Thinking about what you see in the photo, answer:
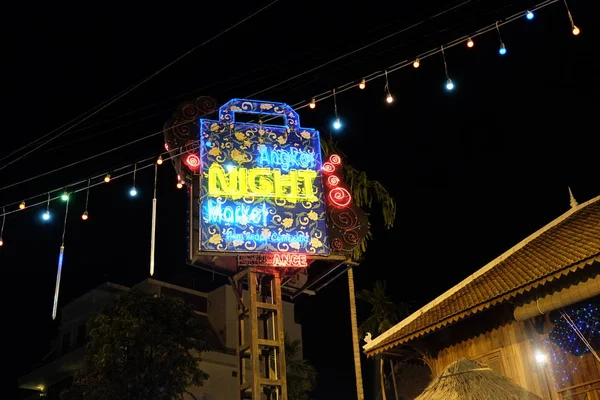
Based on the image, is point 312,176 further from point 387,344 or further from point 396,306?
point 396,306

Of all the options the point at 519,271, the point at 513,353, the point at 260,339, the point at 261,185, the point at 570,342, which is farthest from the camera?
the point at 261,185

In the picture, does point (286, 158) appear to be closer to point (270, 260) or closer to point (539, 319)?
point (270, 260)

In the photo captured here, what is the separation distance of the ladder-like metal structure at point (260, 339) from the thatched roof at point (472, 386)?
383cm

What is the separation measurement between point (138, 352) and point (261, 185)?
1090 cm

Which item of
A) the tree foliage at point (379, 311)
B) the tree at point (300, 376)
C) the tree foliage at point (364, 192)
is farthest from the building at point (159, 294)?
the tree foliage at point (364, 192)

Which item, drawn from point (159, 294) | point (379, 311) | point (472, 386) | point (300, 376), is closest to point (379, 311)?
point (379, 311)

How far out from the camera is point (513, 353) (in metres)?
10.8

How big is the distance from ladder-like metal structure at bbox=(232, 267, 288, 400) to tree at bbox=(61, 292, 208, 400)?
876cm

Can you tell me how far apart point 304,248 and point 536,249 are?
14.9 feet

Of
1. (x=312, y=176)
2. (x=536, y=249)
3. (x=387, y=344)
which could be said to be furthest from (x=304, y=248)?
(x=536, y=249)

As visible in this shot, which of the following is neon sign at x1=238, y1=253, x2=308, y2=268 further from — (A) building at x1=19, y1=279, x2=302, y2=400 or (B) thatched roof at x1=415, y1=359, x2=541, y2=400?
(A) building at x1=19, y1=279, x2=302, y2=400

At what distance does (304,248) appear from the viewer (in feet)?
43.3

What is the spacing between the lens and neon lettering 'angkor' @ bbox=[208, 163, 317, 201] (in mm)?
13133

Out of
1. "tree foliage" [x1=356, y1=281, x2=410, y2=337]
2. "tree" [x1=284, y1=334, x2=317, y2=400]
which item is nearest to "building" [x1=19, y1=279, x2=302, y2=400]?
"tree" [x1=284, y1=334, x2=317, y2=400]
